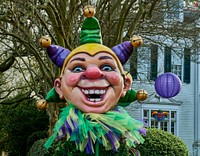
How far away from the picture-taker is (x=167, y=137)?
1013 cm

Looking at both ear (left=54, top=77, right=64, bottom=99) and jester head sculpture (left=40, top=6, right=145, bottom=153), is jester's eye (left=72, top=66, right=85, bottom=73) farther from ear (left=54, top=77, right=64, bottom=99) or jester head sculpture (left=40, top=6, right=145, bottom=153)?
ear (left=54, top=77, right=64, bottom=99)

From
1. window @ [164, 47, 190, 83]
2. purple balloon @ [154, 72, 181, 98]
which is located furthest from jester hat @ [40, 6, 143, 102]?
window @ [164, 47, 190, 83]

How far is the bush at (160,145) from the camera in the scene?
9.73 m

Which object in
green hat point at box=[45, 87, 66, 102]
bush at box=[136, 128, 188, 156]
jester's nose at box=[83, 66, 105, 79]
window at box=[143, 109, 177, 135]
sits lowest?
window at box=[143, 109, 177, 135]

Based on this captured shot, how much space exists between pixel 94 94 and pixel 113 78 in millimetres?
Answer: 269

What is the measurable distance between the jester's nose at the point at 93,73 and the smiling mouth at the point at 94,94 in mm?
157

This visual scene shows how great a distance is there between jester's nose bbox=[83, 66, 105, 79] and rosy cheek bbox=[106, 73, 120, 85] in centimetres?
8

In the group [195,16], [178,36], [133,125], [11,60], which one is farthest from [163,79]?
[11,60]

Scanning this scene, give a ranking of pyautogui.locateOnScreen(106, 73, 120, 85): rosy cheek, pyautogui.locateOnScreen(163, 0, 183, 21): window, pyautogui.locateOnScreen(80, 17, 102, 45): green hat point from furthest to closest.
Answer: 1. pyautogui.locateOnScreen(163, 0, 183, 21): window
2. pyautogui.locateOnScreen(80, 17, 102, 45): green hat point
3. pyautogui.locateOnScreen(106, 73, 120, 85): rosy cheek

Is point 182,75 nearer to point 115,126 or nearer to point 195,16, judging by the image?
point 195,16

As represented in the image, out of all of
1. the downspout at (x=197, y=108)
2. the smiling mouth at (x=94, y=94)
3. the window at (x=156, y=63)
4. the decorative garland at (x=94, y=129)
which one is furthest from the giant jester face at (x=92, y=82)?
the downspout at (x=197, y=108)

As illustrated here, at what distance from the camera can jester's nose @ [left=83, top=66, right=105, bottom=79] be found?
4.94 metres

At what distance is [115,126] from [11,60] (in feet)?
31.2

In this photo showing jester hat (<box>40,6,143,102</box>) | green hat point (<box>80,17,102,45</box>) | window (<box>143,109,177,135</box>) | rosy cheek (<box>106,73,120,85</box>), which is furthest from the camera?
window (<box>143,109,177,135</box>)
